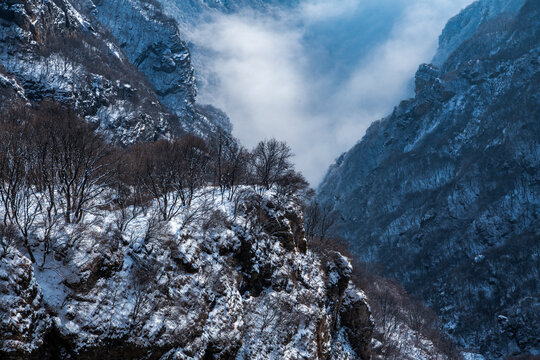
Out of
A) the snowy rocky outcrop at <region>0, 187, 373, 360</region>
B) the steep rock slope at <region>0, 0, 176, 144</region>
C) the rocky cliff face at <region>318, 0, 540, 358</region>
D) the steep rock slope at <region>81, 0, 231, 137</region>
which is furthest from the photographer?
the steep rock slope at <region>81, 0, 231, 137</region>

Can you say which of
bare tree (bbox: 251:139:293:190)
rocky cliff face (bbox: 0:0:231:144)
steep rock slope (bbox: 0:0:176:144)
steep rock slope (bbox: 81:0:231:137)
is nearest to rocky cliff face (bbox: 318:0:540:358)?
bare tree (bbox: 251:139:293:190)

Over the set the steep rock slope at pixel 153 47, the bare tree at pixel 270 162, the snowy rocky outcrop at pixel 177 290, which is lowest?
the snowy rocky outcrop at pixel 177 290

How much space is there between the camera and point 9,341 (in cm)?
1234

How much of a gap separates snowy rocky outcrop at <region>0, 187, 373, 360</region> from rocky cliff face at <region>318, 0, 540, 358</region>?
97588mm

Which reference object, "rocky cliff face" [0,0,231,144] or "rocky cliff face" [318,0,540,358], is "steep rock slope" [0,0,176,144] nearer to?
"rocky cliff face" [0,0,231,144]

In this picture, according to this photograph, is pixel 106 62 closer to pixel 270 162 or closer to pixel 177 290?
pixel 270 162

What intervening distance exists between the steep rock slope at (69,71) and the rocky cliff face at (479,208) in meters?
114

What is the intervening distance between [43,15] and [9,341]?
342ft

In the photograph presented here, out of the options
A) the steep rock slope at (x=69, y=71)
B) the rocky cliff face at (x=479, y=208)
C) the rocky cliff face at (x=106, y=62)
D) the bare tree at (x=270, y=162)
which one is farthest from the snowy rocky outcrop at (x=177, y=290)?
the rocky cliff face at (x=479, y=208)

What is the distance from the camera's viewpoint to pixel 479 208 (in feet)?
480

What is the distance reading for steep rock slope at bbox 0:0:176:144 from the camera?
7112 centimetres

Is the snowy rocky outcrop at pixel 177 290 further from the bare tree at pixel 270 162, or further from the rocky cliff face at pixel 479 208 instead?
the rocky cliff face at pixel 479 208

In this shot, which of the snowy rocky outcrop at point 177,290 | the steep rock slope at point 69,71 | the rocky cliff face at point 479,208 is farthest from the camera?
the rocky cliff face at point 479,208

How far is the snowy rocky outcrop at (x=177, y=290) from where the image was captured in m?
14.0
